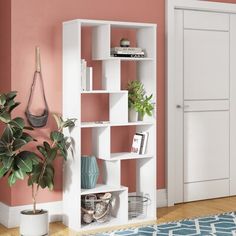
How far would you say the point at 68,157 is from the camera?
198 inches

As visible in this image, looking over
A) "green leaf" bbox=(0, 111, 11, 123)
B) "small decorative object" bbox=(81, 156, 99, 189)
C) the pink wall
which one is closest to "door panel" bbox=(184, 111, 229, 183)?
"small decorative object" bbox=(81, 156, 99, 189)

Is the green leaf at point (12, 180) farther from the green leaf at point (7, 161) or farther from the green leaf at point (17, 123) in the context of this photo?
the green leaf at point (17, 123)

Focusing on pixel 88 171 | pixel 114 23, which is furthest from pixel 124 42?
pixel 88 171

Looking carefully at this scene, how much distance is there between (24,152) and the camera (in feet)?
15.3

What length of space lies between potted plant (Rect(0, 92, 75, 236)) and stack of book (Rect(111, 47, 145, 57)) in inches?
27.1

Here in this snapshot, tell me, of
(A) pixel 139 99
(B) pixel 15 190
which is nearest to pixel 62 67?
(A) pixel 139 99

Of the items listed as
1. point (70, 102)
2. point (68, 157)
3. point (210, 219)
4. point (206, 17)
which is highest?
point (206, 17)

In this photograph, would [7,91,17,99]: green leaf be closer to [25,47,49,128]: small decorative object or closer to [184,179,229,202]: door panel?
[25,47,49,128]: small decorative object

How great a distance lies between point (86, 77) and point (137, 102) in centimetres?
53

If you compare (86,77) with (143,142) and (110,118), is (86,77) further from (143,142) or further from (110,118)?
(143,142)

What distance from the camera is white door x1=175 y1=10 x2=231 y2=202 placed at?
5930 mm

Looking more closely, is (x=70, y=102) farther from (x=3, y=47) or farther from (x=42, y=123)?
(x=3, y=47)

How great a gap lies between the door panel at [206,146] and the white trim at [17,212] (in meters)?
1.43

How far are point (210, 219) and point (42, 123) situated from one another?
1.67 metres
